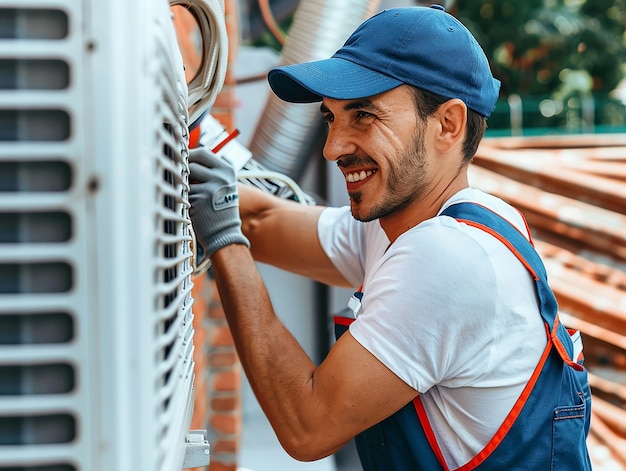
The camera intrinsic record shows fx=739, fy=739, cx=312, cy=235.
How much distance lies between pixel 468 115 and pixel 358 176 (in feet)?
0.82

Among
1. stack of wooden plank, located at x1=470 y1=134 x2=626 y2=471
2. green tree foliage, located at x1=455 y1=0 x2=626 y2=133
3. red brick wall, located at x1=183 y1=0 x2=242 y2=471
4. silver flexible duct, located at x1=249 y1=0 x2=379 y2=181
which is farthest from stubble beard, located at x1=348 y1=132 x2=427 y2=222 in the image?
green tree foliage, located at x1=455 y1=0 x2=626 y2=133

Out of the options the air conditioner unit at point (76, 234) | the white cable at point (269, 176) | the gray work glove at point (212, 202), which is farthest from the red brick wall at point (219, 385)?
the air conditioner unit at point (76, 234)

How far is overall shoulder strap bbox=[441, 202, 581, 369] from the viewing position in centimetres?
129

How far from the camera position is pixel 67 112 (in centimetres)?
58

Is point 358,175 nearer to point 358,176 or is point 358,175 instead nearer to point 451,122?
point 358,176

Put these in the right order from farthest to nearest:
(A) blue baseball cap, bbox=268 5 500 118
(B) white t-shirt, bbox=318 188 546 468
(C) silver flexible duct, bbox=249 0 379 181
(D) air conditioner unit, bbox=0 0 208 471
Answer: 1. (C) silver flexible duct, bbox=249 0 379 181
2. (A) blue baseball cap, bbox=268 5 500 118
3. (B) white t-shirt, bbox=318 188 546 468
4. (D) air conditioner unit, bbox=0 0 208 471

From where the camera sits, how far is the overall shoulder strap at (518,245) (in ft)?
4.24

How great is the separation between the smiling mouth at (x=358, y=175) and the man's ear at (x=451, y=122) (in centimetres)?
14

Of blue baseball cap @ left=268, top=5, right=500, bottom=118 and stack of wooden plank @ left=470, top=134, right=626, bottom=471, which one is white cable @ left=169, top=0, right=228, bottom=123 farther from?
stack of wooden plank @ left=470, top=134, right=626, bottom=471

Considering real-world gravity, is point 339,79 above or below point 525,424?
above

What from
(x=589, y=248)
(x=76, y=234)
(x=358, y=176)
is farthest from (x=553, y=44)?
(x=76, y=234)

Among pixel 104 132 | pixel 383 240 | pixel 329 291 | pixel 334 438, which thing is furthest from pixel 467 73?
pixel 329 291

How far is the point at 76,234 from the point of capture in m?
0.58

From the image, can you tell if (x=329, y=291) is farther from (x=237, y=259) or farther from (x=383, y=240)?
(x=237, y=259)
